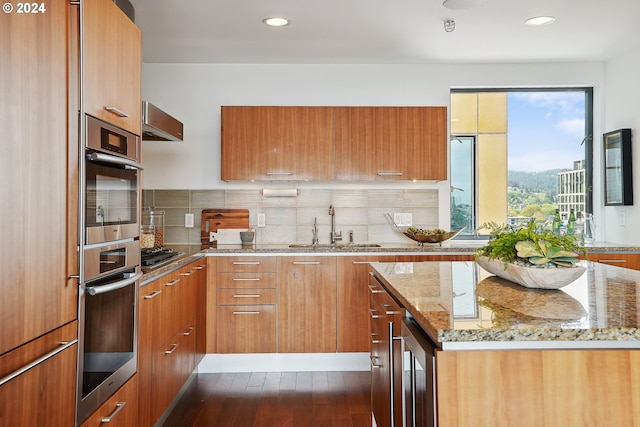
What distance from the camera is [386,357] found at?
188 centimetres

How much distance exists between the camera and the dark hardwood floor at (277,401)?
271 centimetres

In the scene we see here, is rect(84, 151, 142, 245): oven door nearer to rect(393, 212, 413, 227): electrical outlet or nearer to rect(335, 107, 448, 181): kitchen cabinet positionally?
rect(335, 107, 448, 181): kitchen cabinet

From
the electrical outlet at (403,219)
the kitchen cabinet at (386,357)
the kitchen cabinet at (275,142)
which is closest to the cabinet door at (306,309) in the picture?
the kitchen cabinet at (275,142)

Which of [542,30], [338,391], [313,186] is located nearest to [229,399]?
[338,391]

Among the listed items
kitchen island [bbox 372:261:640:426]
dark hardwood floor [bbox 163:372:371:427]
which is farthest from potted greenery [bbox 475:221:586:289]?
dark hardwood floor [bbox 163:372:371:427]

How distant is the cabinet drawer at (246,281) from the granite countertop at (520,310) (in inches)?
68.8

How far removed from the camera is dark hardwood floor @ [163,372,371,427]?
107 inches

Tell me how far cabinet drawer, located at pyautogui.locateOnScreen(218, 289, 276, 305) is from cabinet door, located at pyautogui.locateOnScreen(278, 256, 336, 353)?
78mm

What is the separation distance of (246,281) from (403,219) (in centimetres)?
156

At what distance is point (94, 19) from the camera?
5.64 ft

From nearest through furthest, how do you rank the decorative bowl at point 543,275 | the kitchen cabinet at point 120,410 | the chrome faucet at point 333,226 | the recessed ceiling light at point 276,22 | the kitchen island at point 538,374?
1. the kitchen island at point 538,374
2. the decorative bowl at point 543,275
3. the kitchen cabinet at point 120,410
4. the recessed ceiling light at point 276,22
5. the chrome faucet at point 333,226

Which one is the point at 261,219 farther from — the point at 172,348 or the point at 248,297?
the point at 172,348

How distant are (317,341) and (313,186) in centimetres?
138

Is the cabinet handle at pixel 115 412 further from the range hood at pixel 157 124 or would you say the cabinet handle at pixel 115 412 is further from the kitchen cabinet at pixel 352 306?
the kitchen cabinet at pixel 352 306
